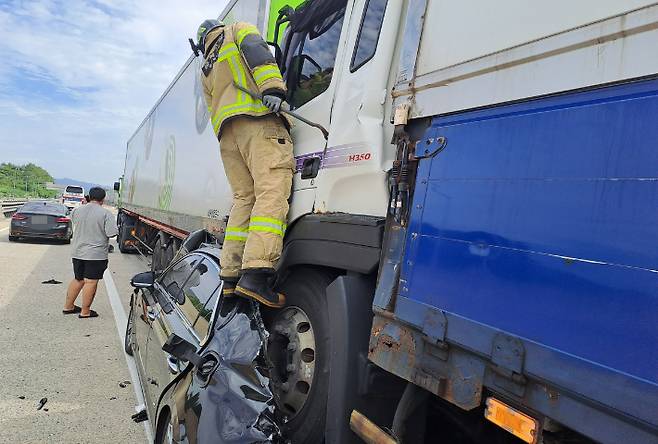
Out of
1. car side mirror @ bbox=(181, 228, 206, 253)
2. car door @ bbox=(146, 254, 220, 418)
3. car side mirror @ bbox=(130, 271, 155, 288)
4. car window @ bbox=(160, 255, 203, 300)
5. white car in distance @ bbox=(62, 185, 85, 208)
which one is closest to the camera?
car door @ bbox=(146, 254, 220, 418)

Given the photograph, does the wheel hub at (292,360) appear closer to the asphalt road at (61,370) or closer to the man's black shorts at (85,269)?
the asphalt road at (61,370)

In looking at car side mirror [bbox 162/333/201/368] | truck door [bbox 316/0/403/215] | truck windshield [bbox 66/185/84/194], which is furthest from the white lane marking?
truck windshield [bbox 66/185/84/194]

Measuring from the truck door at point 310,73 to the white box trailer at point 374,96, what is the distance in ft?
0.04

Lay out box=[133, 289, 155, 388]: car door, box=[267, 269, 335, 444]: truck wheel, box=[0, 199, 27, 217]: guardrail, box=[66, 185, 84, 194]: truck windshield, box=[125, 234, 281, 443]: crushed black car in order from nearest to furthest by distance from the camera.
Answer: box=[125, 234, 281, 443]: crushed black car < box=[267, 269, 335, 444]: truck wheel < box=[133, 289, 155, 388]: car door < box=[0, 199, 27, 217]: guardrail < box=[66, 185, 84, 194]: truck windshield

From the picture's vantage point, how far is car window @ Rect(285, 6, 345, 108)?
8.78 ft

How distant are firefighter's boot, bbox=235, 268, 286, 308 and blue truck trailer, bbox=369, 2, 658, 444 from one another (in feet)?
2.91

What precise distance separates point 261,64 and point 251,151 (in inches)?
19.5

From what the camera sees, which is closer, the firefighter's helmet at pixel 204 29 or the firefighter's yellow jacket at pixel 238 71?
the firefighter's yellow jacket at pixel 238 71

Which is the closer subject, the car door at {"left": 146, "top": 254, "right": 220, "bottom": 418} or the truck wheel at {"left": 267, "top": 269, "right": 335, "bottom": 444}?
the truck wheel at {"left": 267, "top": 269, "right": 335, "bottom": 444}

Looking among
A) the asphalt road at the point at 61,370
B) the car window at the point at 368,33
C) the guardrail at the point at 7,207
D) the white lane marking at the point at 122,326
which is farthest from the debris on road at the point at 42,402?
the guardrail at the point at 7,207

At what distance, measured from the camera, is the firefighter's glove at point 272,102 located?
257 cm

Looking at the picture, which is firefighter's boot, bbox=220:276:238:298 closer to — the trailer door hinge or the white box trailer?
the white box trailer

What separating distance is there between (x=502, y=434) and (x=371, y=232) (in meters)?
0.98

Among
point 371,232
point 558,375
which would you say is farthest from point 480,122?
point 558,375
